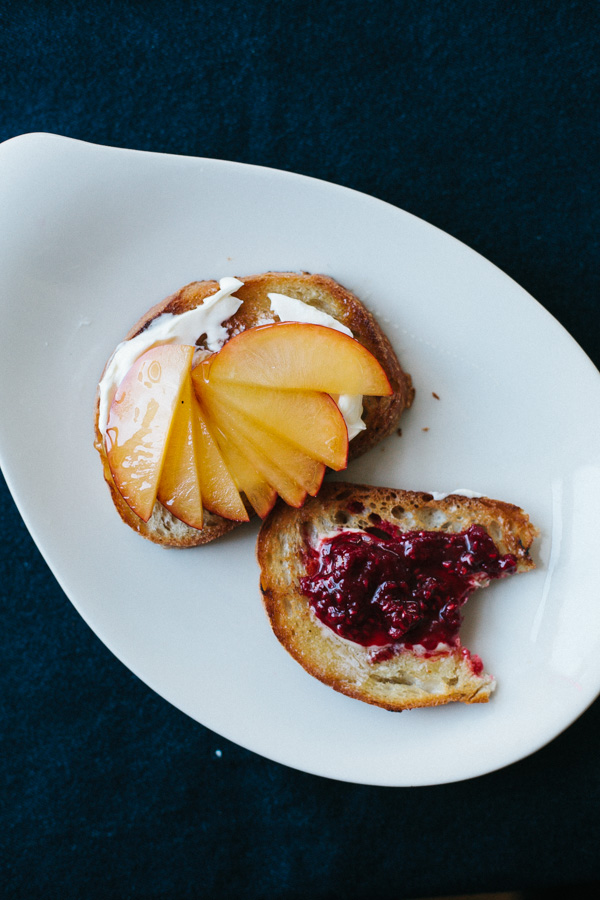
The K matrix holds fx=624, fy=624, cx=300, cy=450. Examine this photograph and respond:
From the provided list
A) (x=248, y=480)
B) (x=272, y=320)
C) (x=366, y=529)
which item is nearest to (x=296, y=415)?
(x=248, y=480)

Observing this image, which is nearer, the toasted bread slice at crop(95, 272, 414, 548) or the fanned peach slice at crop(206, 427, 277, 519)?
the fanned peach slice at crop(206, 427, 277, 519)

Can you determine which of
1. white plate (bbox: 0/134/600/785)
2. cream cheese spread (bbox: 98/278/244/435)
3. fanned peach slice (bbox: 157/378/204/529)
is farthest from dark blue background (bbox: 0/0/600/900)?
fanned peach slice (bbox: 157/378/204/529)

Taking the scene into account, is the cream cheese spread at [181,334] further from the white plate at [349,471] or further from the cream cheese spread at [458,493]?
the cream cheese spread at [458,493]

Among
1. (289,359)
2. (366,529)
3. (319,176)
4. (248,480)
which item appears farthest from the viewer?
(319,176)

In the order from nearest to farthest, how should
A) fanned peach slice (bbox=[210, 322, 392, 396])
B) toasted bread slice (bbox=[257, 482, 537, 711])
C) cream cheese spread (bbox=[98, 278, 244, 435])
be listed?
fanned peach slice (bbox=[210, 322, 392, 396]) → cream cheese spread (bbox=[98, 278, 244, 435]) → toasted bread slice (bbox=[257, 482, 537, 711])

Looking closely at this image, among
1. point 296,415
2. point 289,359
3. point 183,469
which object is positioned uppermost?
point 289,359

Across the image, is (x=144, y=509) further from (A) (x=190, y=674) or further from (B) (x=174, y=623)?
(A) (x=190, y=674)

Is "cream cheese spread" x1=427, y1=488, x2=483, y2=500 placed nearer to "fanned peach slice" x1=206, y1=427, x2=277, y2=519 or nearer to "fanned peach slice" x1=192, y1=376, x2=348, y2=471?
"fanned peach slice" x1=192, y1=376, x2=348, y2=471

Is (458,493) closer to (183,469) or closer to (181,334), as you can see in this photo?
(183,469)
